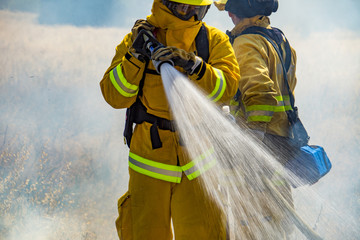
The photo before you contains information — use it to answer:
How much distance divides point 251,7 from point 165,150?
5.96 ft

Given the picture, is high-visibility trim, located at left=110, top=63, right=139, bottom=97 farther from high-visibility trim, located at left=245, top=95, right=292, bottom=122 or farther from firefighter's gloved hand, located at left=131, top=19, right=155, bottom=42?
high-visibility trim, located at left=245, top=95, right=292, bottom=122

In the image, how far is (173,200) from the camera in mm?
2828

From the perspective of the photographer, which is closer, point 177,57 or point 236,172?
point 177,57

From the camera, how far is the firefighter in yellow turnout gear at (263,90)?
352cm

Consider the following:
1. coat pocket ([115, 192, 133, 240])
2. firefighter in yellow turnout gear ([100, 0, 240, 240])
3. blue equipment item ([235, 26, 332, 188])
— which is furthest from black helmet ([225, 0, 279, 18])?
coat pocket ([115, 192, 133, 240])

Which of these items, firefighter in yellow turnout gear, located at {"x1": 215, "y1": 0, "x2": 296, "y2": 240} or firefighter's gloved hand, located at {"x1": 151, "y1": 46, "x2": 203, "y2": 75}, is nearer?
firefighter's gloved hand, located at {"x1": 151, "y1": 46, "x2": 203, "y2": 75}

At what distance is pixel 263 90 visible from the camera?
11.4 feet

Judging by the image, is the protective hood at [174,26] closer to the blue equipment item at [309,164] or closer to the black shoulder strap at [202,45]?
the black shoulder strap at [202,45]

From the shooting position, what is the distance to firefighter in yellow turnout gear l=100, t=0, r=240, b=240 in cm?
275

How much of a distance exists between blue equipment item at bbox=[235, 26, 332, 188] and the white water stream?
5.7 inches

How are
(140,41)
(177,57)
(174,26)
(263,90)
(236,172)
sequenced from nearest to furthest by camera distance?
(177,57)
(140,41)
(174,26)
(263,90)
(236,172)

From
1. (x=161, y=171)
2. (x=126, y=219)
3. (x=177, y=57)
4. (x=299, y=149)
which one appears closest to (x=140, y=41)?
(x=177, y=57)

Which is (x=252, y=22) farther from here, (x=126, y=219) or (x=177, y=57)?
(x=126, y=219)

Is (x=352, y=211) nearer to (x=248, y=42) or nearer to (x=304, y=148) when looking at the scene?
(x=304, y=148)
